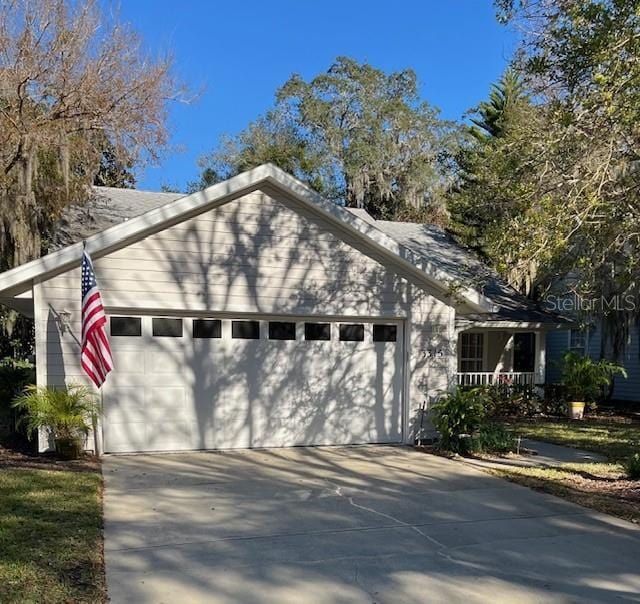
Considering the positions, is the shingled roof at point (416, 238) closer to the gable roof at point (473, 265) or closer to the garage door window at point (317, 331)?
the gable roof at point (473, 265)

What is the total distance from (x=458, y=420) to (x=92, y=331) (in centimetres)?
587

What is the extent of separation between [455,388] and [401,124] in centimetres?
2695

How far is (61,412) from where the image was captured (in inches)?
338

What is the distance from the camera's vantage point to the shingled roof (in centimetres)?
1320

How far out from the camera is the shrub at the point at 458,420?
1000 cm

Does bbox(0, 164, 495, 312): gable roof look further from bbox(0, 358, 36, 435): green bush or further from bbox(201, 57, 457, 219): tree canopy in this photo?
bbox(201, 57, 457, 219): tree canopy

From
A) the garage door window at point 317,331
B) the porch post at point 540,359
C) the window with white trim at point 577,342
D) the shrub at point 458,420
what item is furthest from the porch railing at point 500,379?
the garage door window at point 317,331

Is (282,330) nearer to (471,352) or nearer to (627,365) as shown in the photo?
(471,352)

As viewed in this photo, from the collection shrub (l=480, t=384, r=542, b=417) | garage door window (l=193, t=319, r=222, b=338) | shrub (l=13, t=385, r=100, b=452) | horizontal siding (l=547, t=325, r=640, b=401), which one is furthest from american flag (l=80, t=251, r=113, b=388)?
horizontal siding (l=547, t=325, r=640, b=401)

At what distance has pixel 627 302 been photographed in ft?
52.2

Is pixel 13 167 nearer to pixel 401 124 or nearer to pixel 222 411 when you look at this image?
pixel 222 411

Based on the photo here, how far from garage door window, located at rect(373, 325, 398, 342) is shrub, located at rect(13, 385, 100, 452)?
15.5 feet

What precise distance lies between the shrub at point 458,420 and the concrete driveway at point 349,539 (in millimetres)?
1212

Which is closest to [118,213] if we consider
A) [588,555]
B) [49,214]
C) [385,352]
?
[49,214]
